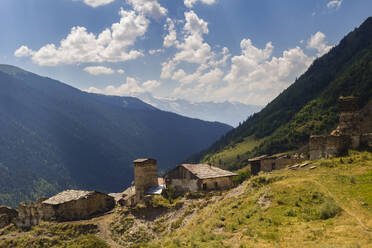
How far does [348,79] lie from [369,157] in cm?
19295

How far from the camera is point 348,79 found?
198m

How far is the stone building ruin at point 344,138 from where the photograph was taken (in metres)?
34.7

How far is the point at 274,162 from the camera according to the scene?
5066 centimetres

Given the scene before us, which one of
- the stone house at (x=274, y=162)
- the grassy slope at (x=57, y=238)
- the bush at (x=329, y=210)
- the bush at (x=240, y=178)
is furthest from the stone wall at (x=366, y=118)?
the bush at (x=329, y=210)

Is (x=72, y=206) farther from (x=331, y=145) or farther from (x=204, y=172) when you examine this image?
(x=331, y=145)

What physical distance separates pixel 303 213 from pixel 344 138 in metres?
17.1

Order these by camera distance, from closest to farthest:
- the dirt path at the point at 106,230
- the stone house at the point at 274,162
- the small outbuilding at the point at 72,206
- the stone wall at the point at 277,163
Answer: the dirt path at the point at 106,230, the stone wall at the point at 277,163, the stone house at the point at 274,162, the small outbuilding at the point at 72,206

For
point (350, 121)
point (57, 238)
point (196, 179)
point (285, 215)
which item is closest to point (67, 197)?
point (57, 238)

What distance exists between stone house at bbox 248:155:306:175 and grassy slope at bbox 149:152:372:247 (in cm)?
1675

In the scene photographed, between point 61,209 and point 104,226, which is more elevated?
point 61,209

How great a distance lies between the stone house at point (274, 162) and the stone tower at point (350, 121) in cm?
1269

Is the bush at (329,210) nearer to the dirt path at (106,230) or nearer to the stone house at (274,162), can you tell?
the stone house at (274,162)

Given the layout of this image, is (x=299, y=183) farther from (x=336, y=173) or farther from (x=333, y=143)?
(x=333, y=143)

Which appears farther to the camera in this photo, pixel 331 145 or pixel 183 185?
pixel 183 185
